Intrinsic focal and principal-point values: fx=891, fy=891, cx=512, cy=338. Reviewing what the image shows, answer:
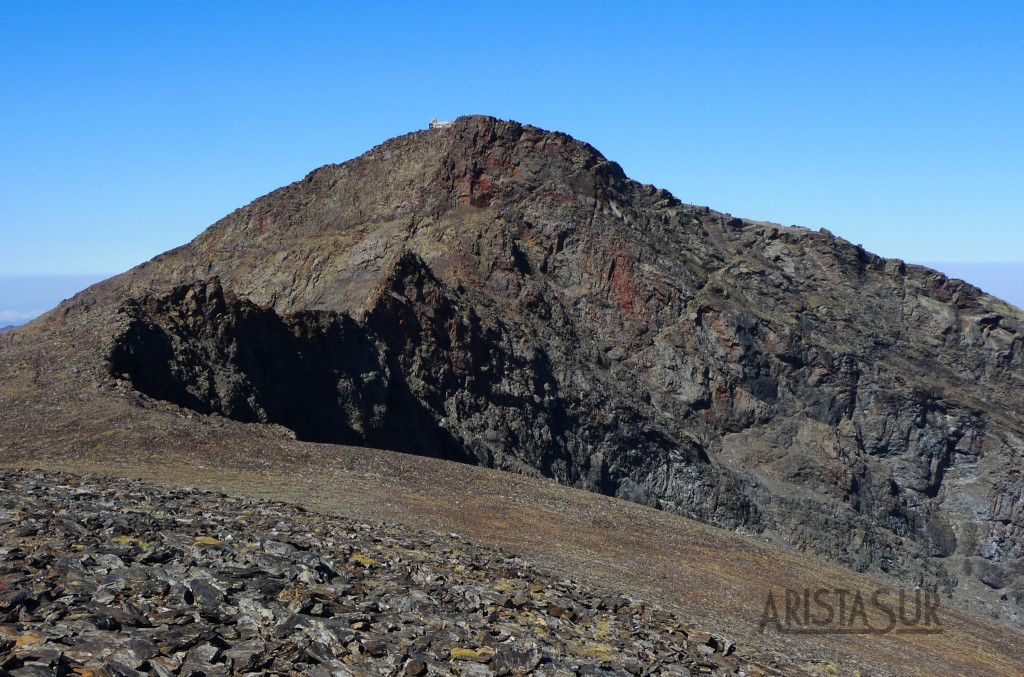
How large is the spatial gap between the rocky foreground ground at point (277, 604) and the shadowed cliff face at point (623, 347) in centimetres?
1887

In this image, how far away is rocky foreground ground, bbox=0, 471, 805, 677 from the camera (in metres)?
7.60

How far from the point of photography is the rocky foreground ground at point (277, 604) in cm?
760

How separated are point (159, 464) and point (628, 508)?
11369 millimetres

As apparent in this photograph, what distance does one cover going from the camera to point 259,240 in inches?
1849

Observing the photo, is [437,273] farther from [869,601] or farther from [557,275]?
[869,601]

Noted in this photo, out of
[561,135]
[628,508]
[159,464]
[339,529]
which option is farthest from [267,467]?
[561,135]

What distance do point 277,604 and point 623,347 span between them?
38.1 meters

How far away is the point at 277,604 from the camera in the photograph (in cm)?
916

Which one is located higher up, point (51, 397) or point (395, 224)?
point (395, 224)

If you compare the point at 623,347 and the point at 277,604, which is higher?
the point at 623,347

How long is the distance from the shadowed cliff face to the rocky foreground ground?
1887 cm

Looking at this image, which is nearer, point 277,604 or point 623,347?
point 277,604

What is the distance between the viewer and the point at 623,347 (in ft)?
152

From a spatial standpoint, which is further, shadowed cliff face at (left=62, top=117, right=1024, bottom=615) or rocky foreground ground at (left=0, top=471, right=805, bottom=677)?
shadowed cliff face at (left=62, top=117, right=1024, bottom=615)
